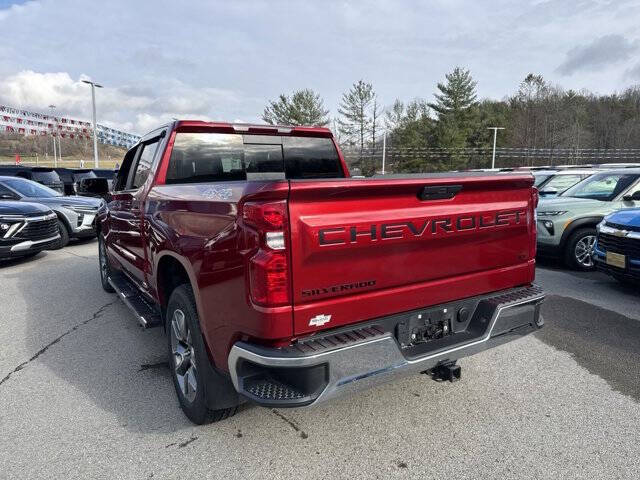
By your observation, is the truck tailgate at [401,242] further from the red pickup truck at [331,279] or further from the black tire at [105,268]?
the black tire at [105,268]

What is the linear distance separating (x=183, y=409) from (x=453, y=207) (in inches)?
85.0

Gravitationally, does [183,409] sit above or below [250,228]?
below

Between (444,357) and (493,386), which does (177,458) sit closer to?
(444,357)

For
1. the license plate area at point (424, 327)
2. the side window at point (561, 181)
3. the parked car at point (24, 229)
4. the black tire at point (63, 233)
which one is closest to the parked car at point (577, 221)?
the side window at point (561, 181)

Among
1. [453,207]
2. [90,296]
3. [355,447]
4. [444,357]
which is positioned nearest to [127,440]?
[355,447]

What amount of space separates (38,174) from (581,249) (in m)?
15.6

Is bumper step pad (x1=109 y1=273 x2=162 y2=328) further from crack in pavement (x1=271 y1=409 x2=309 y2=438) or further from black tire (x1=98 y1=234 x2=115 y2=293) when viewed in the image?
crack in pavement (x1=271 y1=409 x2=309 y2=438)

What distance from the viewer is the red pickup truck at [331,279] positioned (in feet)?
6.92

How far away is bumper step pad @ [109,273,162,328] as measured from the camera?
142 inches

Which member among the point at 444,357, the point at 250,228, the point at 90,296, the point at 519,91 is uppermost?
the point at 519,91

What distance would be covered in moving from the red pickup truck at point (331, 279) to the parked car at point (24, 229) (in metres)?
6.12

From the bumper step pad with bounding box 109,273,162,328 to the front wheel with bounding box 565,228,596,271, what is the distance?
6.51m

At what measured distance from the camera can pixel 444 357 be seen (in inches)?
100

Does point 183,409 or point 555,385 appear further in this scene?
point 555,385
